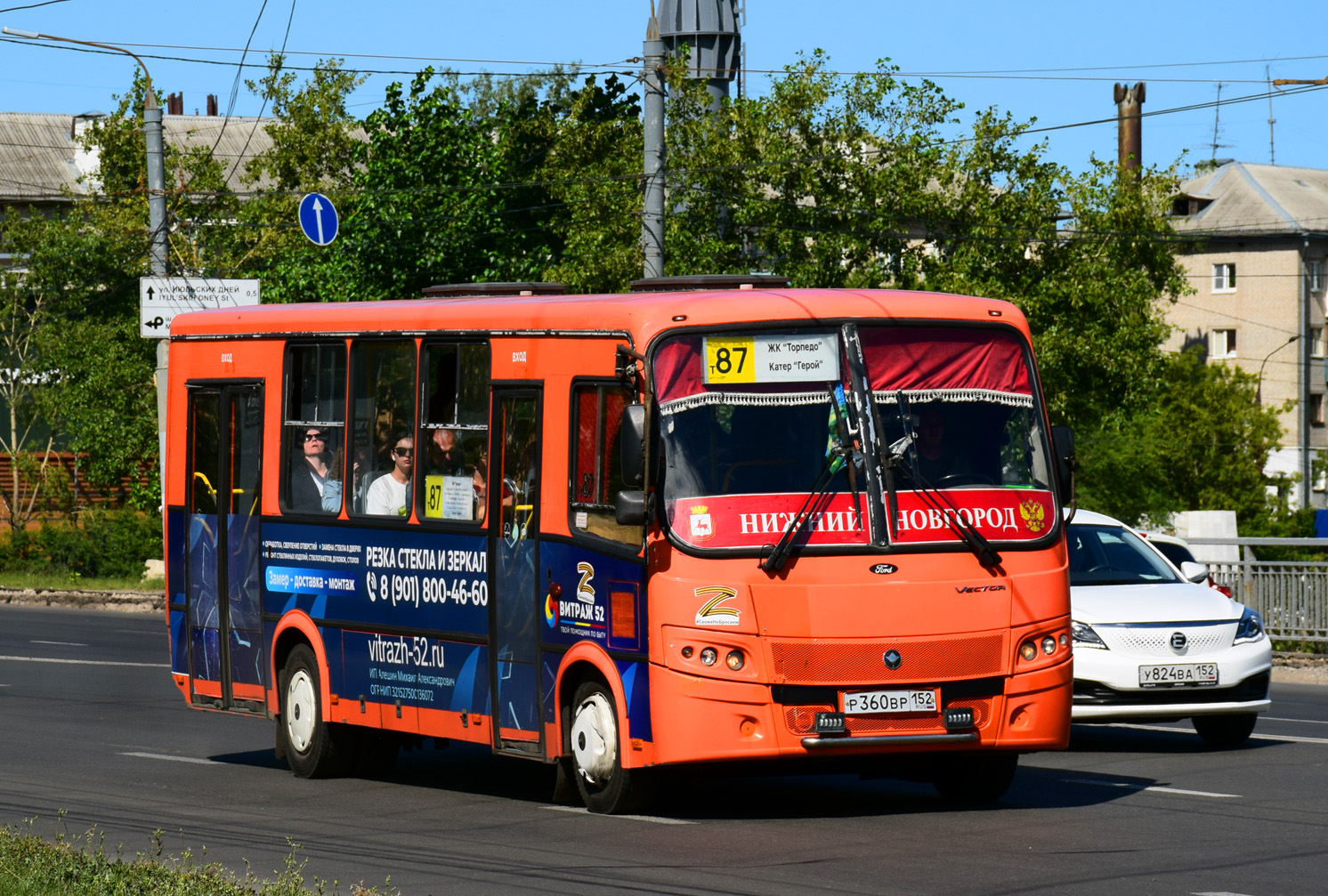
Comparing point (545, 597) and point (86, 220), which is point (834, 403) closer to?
point (545, 597)

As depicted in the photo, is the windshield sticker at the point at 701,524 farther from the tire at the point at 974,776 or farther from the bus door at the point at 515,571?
the tire at the point at 974,776

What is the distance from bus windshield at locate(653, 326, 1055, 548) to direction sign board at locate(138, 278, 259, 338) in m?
19.7

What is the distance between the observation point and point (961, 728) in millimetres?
10383

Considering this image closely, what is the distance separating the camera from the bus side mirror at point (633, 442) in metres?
10.2

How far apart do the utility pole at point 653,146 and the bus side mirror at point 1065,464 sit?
1380cm

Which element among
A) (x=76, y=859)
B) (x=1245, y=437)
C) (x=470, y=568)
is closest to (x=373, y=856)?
(x=76, y=859)

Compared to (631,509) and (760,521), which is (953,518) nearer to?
(760,521)

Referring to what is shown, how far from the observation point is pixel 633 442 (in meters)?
10.2

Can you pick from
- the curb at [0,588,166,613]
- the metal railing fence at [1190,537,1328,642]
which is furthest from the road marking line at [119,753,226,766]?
the curb at [0,588,166,613]

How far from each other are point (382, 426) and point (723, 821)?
356 cm

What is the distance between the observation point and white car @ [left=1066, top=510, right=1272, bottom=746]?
559 inches

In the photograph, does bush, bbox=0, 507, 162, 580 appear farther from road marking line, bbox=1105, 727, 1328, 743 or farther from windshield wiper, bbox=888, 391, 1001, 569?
windshield wiper, bbox=888, 391, 1001, 569

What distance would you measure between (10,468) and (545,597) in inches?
1895

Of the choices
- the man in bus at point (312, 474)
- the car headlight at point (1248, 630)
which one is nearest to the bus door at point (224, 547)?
the man in bus at point (312, 474)
